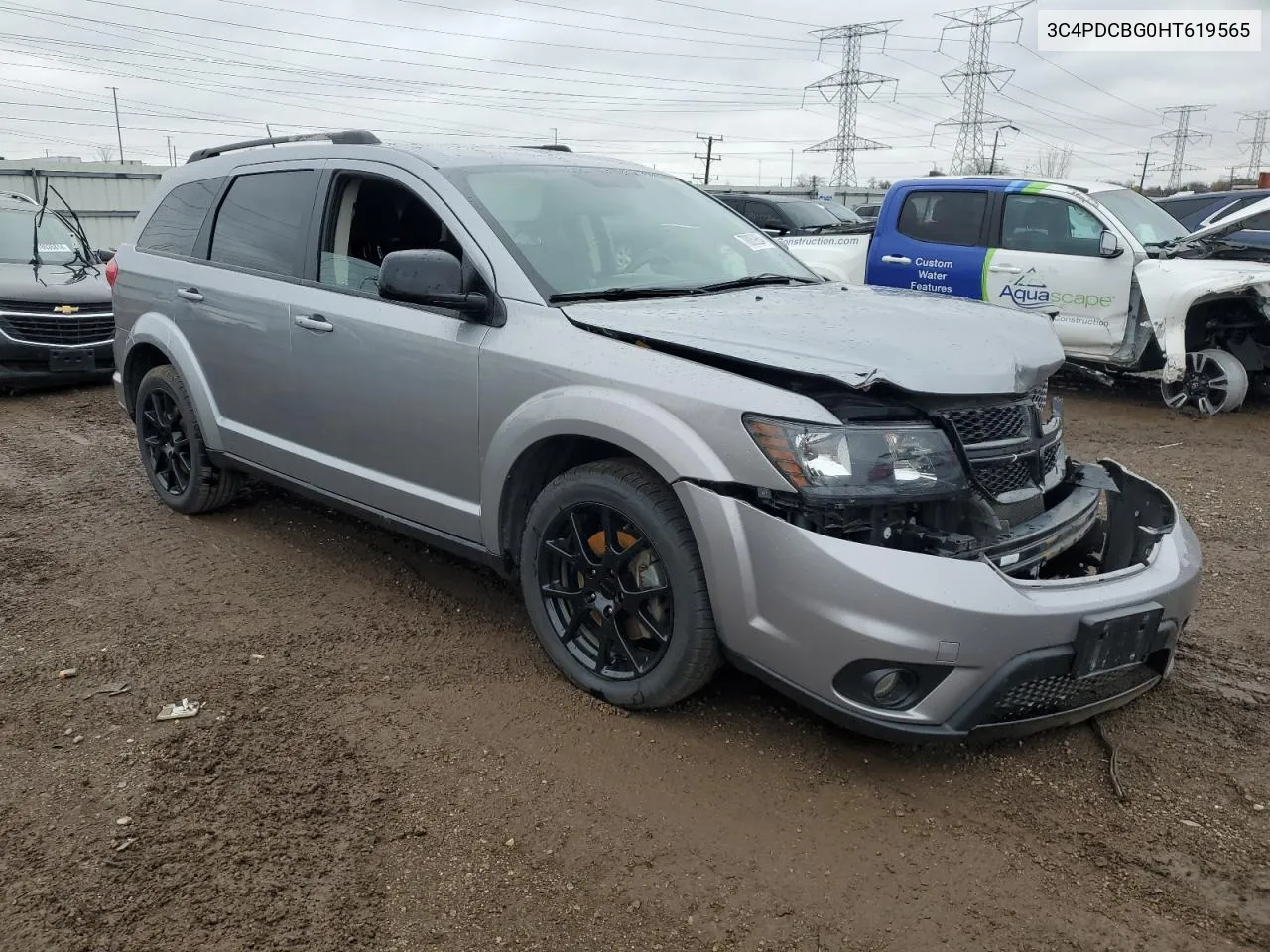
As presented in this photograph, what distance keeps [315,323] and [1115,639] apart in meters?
3.04

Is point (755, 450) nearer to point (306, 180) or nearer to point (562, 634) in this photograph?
Result: point (562, 634)

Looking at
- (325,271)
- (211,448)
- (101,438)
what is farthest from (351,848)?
(101,438)

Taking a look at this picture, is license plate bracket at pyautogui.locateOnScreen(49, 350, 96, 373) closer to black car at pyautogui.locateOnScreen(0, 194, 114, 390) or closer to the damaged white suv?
black car at pyautogui.locateOnScreen(0, 194, 114, 390)

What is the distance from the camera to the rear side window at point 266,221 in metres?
4.11

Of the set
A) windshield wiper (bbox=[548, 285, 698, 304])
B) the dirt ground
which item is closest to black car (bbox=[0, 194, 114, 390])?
the dirt ground

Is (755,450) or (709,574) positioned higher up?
(755,450)

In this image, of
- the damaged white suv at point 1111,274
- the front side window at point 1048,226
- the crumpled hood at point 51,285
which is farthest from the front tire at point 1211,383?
the crumpled hood at point 51,285

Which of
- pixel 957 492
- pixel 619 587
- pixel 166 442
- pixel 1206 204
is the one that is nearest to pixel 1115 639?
pixel 957 492

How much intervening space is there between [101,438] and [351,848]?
5572mm

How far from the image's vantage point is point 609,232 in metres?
3.63

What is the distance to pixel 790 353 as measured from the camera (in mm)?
2641

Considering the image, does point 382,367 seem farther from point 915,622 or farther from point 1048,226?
point 1048,226

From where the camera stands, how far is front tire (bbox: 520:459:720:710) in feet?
9.12

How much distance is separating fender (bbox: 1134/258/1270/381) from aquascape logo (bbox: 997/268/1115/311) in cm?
36
